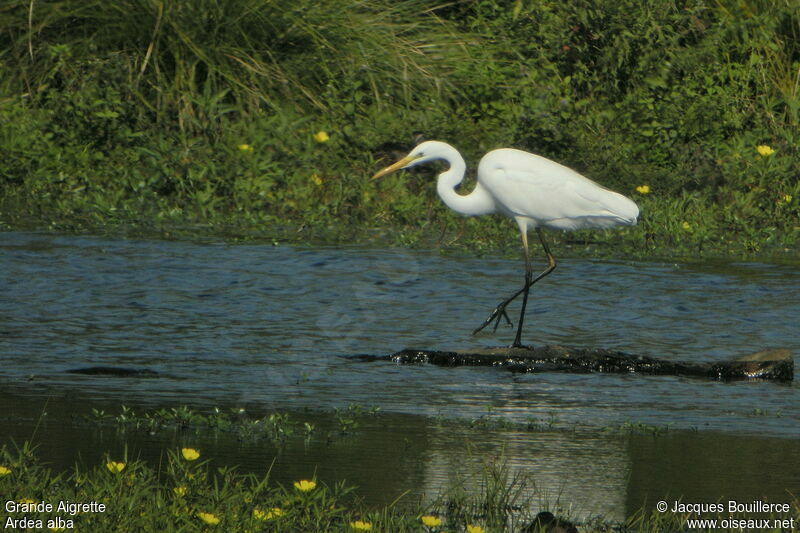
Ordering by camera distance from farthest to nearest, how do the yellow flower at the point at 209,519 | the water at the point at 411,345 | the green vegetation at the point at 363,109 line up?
the green vegetation at the point at 363,109
the water at the point at 411,345
the yellow flower at the point at 209,519

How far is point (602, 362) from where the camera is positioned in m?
6.57

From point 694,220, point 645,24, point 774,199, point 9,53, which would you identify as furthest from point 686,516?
point 9,53

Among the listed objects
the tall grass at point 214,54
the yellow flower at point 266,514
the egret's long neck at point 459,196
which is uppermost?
→ the tall grass at point 214,54

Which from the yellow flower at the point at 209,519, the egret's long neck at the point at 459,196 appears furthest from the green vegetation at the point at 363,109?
the yellow flower at the point at 209,519

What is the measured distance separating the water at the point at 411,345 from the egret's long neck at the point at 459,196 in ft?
1.69

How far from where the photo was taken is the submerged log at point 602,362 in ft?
21.3

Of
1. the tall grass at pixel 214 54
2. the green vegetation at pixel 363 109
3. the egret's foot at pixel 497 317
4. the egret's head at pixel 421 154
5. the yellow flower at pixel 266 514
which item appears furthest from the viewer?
the tall grass at pixel 214 54

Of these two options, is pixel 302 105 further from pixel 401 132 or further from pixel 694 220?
pixel 694 220

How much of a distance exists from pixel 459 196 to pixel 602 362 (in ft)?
7.74

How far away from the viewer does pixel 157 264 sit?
918cm

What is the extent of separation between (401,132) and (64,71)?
3.08 metres

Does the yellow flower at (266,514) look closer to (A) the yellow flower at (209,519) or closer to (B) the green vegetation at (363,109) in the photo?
(A) the yellow flower at (209,519)

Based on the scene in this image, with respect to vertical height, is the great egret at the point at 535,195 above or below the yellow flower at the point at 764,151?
below

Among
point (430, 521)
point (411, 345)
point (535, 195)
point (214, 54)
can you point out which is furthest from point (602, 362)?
point (214, 54)
